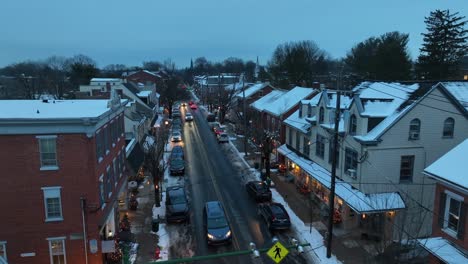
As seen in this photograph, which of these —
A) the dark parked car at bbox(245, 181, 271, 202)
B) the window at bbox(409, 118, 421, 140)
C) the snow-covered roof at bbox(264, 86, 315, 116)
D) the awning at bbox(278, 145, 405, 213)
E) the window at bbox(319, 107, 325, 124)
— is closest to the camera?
the awning at bbox(278, 145, 405, 213)

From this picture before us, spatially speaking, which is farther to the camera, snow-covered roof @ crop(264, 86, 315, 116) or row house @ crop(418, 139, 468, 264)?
snow-covered roof @ crop(264, 86, 315, 116)

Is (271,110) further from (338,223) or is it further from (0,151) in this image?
(0,151)

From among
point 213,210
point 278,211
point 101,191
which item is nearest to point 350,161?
point 278,211

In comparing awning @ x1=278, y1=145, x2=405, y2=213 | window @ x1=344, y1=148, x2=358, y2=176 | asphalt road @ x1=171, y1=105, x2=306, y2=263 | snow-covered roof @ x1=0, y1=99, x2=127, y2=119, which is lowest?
asphalt road @ x1=171, y1=105, x2=306, y2=263

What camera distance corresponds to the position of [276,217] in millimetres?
24828

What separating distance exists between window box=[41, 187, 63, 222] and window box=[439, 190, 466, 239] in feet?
66.1

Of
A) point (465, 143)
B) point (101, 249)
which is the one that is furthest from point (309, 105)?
point (101, 249)

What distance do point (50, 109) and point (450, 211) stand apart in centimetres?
2273

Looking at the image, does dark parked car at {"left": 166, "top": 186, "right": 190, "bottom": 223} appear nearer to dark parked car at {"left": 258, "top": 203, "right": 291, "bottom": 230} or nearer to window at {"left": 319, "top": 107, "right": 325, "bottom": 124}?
dark parked car at {"left": 258, "top": 203, "right": 291, "bottom": 230}

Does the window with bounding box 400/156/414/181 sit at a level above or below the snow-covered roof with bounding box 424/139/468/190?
below

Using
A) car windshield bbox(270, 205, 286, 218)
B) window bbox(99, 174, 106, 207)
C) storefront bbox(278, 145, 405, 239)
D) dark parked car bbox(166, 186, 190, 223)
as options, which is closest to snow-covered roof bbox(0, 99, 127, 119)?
window bbox(99, 174, 106, 207)

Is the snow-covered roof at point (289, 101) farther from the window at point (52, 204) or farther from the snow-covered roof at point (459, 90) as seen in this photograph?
the window at point (52, 204)

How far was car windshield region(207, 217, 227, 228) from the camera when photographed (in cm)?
2379

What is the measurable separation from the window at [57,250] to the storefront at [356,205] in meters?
17.4
